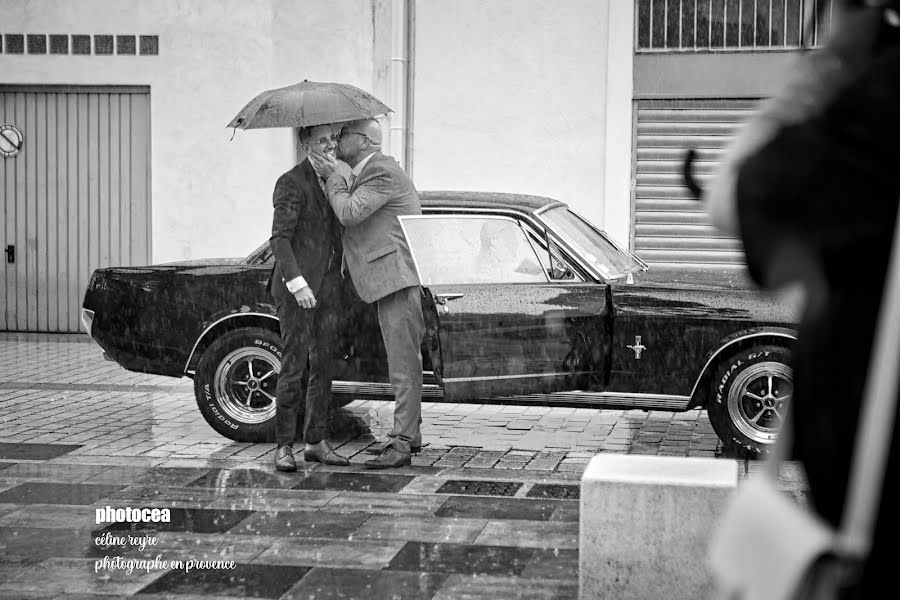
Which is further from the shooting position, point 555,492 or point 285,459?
point 285,459

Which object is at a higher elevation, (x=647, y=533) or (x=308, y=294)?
(x=308, y=294)

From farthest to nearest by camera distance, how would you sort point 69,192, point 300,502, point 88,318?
1. point 69,192
2. point 88,318
3. point 300,502

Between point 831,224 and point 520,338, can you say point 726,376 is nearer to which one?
point 520,338

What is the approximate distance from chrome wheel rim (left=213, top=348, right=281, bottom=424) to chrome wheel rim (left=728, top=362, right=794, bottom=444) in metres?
2.85

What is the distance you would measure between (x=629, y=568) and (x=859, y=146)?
9.72ft

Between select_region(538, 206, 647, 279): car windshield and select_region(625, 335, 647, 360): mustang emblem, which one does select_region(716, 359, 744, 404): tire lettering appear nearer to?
select_region(625, 335, 647, 360): mustang emblem

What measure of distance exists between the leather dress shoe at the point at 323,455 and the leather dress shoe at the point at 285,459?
14 centimetres

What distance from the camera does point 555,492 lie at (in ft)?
21.4

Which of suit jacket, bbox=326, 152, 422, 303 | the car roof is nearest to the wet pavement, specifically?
suit jacket, bbox=326, 152, 422, 303

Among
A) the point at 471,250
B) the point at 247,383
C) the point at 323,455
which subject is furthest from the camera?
the point at 247,383

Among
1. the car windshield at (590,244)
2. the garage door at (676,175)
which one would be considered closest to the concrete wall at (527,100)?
the garage door at (676,175)

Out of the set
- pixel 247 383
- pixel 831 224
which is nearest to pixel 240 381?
pixel 247 383

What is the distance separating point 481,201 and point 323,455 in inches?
75.4

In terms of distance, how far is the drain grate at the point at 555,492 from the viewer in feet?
21.1
